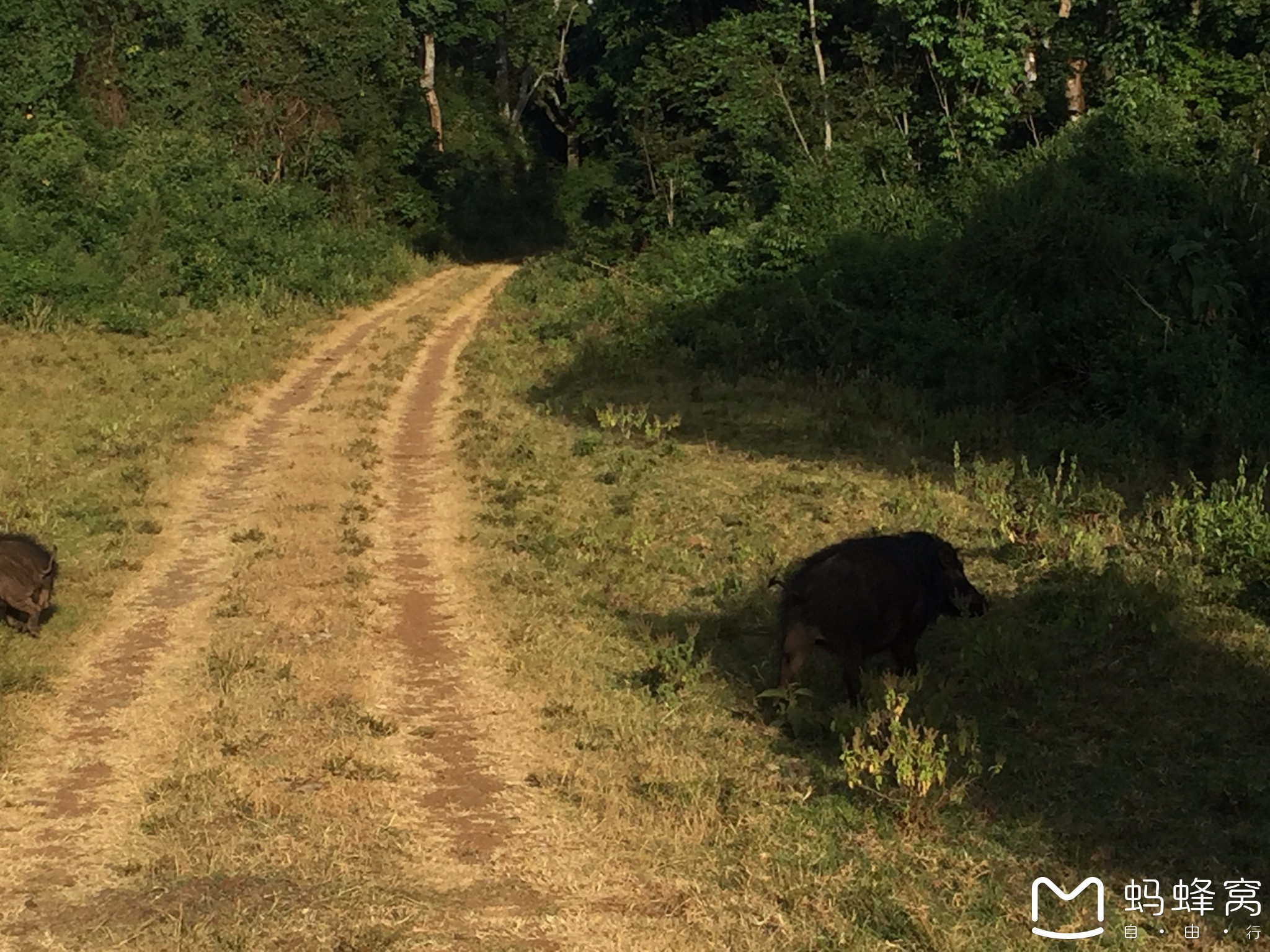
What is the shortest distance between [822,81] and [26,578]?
2397 cm

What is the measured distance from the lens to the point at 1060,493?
590 inches

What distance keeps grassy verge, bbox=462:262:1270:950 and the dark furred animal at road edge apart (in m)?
0.38

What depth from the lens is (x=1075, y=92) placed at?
90.5 ft

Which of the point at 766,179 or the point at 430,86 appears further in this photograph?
the point at 430,86

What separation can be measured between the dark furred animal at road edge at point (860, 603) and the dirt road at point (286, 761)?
2292 mm

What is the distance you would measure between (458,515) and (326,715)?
6.27 metres

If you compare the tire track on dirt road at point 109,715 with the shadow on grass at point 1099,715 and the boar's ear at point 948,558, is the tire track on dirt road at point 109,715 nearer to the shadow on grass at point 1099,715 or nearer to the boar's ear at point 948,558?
the shadow on grass at point 1099,715

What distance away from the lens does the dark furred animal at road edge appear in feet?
31.4

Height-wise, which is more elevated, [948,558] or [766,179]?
[766,179]

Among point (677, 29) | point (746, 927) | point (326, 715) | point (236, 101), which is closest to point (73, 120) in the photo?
point (236, 101)

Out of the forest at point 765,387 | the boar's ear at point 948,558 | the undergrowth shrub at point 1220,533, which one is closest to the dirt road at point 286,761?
the forest at point 765,387

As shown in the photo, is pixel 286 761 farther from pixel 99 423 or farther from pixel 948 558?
pixel 99 423

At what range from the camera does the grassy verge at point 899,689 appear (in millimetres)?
7352

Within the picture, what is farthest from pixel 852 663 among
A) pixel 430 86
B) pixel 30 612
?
pixel 430 86
